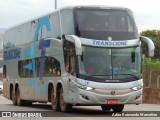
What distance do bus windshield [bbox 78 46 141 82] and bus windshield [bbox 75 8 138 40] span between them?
51 centimetres

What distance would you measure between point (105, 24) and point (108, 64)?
1.50 meters

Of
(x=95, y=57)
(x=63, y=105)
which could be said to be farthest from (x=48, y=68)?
(x=95, y=57)

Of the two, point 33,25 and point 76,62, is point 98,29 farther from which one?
point 33,25

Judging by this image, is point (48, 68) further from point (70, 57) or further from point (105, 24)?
point (105, 24)

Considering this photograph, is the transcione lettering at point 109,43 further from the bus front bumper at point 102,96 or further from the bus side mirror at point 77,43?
the bus front bumper at point 102,96

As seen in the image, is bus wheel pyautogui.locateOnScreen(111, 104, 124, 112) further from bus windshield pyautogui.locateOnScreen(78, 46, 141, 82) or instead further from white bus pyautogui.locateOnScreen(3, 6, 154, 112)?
bus windshield pyautogui.locateOnScreen(78, 46, 141, 82)

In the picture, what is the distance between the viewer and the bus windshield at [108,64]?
1991cm

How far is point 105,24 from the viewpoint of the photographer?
20.5m

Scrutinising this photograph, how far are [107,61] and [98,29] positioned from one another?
1.21 metres

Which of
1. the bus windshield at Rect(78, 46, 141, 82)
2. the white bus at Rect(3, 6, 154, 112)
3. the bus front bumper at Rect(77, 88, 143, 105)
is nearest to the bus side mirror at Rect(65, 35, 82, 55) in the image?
the white bus at Rect(3, 6, 154, 112)

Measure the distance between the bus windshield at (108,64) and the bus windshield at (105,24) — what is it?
51 cm

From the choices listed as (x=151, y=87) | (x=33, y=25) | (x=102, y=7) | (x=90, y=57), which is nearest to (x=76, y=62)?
(x=90, y=57)

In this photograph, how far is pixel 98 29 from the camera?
66.8 feet

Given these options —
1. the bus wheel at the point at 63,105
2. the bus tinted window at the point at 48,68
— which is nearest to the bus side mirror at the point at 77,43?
the bus tinted window at the point at 48,68
